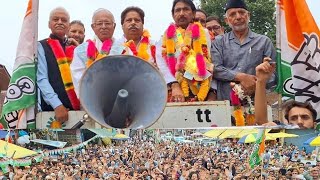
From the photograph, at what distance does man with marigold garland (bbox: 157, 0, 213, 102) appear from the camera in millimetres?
3754

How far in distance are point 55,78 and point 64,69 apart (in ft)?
0.33

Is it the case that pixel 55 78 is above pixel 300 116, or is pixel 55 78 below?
above

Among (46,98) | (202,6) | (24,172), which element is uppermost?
(202,6)

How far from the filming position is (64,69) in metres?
4.04

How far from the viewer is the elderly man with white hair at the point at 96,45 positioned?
150 inches

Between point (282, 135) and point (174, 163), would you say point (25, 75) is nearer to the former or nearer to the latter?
point (174, 163)

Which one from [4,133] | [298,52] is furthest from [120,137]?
[298,52]

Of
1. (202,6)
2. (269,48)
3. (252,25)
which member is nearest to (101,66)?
(269,48)

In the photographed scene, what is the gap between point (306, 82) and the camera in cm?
357

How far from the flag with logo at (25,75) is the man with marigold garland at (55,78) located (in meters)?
0.15

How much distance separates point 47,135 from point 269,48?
1.64 m

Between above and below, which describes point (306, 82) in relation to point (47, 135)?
above

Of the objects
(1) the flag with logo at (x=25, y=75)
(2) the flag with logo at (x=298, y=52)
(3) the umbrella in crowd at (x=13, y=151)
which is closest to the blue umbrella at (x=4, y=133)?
(3) the umbrella in crowd at (x=13, y=151)

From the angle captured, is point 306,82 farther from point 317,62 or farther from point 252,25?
point 252,25
